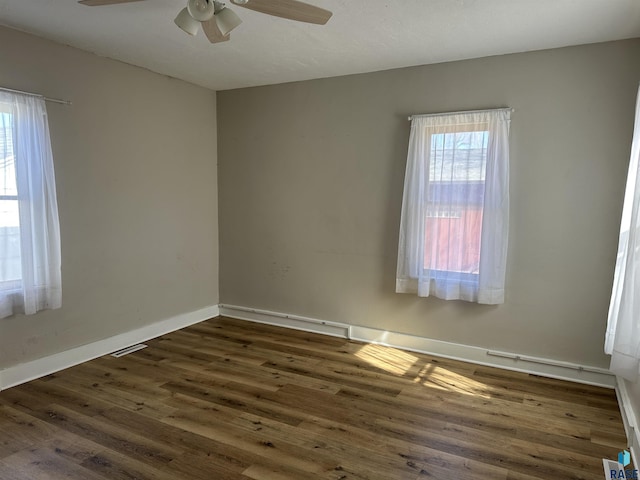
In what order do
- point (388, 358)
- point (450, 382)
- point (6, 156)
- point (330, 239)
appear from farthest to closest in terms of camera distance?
1. point (330, 239)
2. point (388, 358)
3. point (450, 382)
4. point (6, 156)

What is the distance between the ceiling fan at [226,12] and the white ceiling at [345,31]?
395 mm

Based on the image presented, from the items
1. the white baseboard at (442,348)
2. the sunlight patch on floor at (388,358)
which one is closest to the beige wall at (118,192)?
the white baseboard at (442,348)

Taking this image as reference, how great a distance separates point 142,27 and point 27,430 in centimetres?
263

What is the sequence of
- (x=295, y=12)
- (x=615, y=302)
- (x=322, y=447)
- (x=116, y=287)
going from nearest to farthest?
(x=295, y=12)
(x=322, y=447)
(x=615, y=302)
(x=116, y=287)

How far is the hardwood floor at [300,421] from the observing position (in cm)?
211

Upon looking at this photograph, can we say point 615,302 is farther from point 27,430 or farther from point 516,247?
point 27,430

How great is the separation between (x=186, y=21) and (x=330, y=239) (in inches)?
94.6

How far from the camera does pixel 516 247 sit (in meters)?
3.27

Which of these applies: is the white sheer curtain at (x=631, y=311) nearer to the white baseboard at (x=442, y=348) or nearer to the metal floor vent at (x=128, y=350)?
the white baseboard at (x=442, y=348)

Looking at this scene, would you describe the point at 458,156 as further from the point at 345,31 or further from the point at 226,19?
the point at 226,19

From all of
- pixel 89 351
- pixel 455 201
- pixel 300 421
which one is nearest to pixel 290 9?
pixel 455 201

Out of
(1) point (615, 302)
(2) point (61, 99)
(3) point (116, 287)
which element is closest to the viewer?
(1) point (615, 302)

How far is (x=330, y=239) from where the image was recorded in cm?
409

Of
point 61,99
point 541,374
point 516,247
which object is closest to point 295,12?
point 61,99
